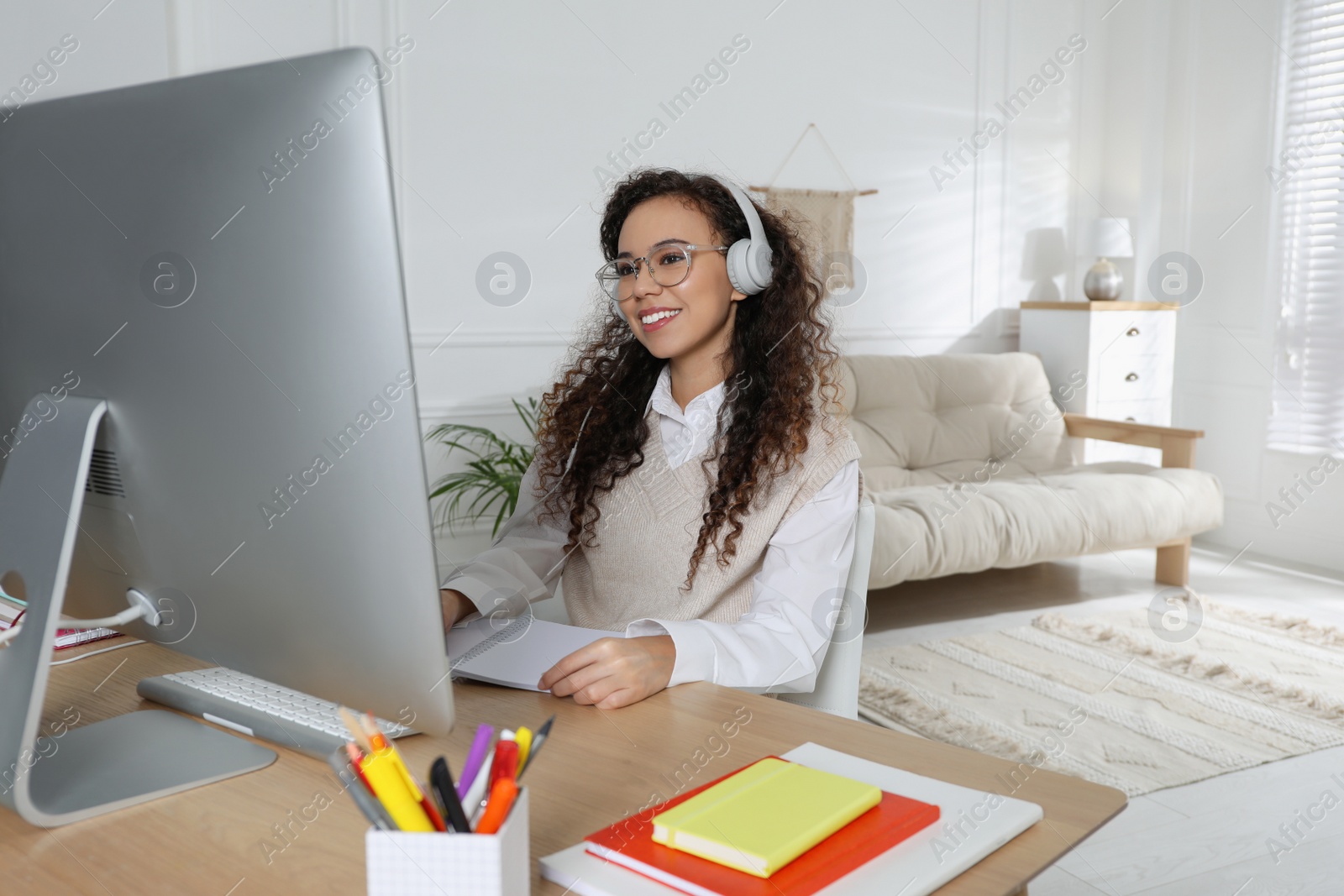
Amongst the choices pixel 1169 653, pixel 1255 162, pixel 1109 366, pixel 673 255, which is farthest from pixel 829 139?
pixel 673 255

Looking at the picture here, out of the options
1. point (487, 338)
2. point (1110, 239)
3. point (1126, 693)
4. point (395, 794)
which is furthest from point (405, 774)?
point (1110, 239)

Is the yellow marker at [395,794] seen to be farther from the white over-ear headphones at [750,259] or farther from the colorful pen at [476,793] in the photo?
the white over-ear headphones at [750,259]

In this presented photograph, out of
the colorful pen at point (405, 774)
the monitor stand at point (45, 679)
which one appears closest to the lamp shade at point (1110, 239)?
the monitor stand at point (45, 679)

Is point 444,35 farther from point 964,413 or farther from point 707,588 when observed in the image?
point 707,588

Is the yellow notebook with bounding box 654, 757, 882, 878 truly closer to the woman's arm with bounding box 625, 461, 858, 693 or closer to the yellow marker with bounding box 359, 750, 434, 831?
the yellow marker with bounding box 359, 750, 434, 831

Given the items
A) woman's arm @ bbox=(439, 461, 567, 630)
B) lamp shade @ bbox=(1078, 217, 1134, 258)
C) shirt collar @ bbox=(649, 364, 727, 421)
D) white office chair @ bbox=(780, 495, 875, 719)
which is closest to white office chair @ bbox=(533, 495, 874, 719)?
white office chair @ bbox=(780, 495, 875, 719)

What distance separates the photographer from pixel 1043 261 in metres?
5.34

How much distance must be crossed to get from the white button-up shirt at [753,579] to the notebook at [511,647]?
0.06 metres

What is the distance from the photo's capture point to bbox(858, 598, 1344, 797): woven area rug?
2.54m

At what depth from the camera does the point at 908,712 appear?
2748mm

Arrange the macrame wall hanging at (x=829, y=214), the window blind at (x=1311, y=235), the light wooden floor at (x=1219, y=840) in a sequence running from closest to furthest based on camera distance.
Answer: the light wooden floor at (x=1219, y=840), the window blind at (x=1311, y=235), the macrame wall hanging at (x=829, y=214)

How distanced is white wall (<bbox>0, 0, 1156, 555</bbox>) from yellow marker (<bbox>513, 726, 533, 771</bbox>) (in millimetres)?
2991

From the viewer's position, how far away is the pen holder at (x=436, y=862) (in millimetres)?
546

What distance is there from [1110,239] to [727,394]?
13.5 ft
